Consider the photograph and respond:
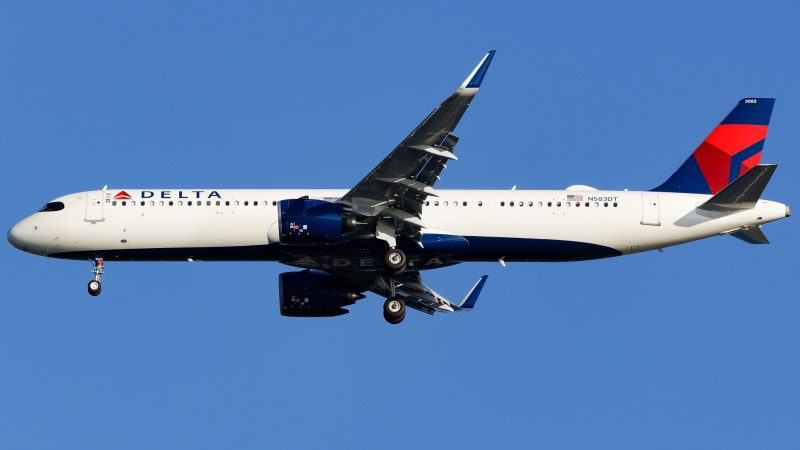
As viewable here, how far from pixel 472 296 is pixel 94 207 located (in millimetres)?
17489

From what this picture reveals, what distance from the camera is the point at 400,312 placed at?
160ft

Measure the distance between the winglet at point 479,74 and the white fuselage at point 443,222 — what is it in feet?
32.6

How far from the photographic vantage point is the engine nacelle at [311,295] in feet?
169

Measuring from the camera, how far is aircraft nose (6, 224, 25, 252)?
4888 centimetres

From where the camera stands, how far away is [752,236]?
1905 inches

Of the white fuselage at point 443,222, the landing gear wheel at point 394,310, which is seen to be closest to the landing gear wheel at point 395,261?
the white fuselage at point 443,222

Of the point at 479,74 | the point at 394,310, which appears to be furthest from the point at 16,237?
the point at 479,74

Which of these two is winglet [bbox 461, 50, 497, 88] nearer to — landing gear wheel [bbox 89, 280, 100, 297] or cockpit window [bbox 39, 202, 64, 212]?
landing gear wheel [bbox 89, 280, 100, 297]

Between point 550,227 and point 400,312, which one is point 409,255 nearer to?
point 400,312

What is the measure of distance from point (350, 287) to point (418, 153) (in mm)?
11934

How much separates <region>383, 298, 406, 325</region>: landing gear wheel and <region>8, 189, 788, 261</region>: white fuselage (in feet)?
10.8

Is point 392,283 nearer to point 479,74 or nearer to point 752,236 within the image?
point 479,74

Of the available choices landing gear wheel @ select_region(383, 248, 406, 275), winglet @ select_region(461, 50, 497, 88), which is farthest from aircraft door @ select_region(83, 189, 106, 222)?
winglet @ select_region(461, 50, 497, 88)

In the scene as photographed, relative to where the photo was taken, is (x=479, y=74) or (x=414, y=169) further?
(x=414, y=169)
